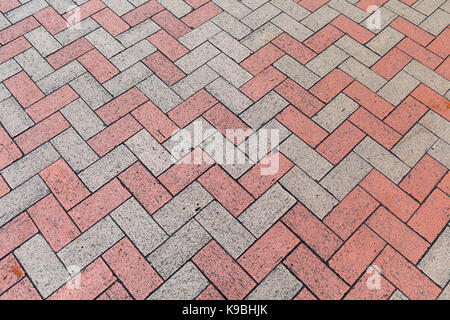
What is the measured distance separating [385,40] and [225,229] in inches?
93.7

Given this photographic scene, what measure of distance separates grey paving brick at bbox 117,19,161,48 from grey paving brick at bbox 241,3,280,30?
0.87 m

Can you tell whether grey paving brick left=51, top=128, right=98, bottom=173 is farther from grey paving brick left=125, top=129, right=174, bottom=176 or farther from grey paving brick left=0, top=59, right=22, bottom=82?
grey paving brick left=0, top=59, right=22, bottom=82

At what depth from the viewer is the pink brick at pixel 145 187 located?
8.25 feet

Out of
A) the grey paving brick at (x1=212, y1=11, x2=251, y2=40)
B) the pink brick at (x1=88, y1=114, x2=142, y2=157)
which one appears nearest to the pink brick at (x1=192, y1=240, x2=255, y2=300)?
the pink brick at (x1=88, y1=114, x2=142, y2=157)

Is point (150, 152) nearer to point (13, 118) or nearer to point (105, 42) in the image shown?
point (13, 118)

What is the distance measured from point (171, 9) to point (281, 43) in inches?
46.0

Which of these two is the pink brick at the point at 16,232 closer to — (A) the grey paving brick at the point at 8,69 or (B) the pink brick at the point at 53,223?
(B) the pink brick at the point at 53,223

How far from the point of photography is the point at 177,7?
3654 mm

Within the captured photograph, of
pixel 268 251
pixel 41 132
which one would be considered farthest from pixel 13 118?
pixel 268 251

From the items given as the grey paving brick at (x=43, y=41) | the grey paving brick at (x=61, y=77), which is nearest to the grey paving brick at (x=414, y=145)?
the grey paving brick at (x=61, y=77)

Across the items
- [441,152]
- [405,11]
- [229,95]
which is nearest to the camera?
[441,152]

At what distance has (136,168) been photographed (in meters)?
2.66
